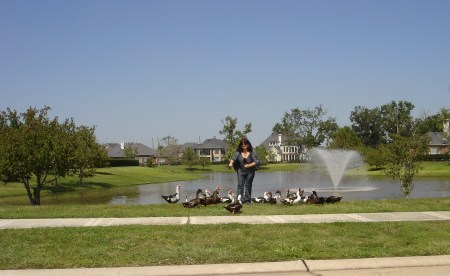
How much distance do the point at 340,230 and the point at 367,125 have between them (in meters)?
142

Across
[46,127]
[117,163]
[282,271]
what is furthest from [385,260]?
[117,163]

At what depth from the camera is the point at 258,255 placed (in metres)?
7.44

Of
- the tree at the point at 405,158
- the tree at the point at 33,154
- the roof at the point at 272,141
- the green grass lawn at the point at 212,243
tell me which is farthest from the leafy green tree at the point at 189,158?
the green grass lawn at the point at 212,243

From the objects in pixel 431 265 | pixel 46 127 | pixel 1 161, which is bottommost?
pixel 431 265

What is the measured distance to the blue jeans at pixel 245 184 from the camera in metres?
15.7

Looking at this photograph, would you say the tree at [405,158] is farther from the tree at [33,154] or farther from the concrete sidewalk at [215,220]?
the tree at [33,154]

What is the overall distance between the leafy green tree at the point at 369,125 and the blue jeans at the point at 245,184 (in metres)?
132

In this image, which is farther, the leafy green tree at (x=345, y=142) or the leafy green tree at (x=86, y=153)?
the leafy green tree at (x=345, y=142)

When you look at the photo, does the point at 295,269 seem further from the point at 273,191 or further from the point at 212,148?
the point at 212,148

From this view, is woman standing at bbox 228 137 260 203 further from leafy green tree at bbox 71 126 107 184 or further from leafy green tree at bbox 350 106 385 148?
leafy green tree at bbox 350 106 385 148

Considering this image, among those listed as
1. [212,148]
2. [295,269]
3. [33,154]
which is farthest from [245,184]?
[212,148]

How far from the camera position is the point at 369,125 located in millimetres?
145750

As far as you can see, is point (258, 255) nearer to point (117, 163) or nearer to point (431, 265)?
point (431, 265)

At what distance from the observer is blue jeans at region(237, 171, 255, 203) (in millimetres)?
15711
